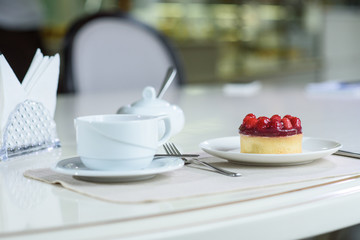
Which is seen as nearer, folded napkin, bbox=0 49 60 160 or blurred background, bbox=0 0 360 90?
folded napkin, bbox=0 49 60 160

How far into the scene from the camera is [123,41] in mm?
2066

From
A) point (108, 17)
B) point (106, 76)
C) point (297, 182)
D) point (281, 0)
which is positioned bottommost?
point (297, 182)

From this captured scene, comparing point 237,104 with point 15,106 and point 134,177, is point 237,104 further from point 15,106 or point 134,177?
point 134,177

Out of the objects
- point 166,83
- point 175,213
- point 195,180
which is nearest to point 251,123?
point 195,180

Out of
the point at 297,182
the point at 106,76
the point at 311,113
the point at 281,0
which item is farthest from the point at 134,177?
the point at 281,0

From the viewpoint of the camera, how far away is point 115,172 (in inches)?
21.2

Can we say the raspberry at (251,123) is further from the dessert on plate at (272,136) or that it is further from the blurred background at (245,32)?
the blurred background at (245,32)

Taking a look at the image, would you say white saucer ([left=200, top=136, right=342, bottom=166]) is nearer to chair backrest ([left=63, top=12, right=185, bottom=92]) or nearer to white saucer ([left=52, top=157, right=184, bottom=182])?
white saucer ([left=52, top=157, right=184, bottom=182])

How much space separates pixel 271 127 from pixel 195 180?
13cm

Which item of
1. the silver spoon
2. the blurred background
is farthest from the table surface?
the blurred background

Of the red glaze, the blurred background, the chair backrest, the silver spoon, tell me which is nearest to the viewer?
the red glaze

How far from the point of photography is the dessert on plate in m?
0.65

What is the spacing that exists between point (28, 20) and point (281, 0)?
2802 mm

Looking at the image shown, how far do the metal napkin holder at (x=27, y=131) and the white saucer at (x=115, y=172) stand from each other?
154 millimetres
